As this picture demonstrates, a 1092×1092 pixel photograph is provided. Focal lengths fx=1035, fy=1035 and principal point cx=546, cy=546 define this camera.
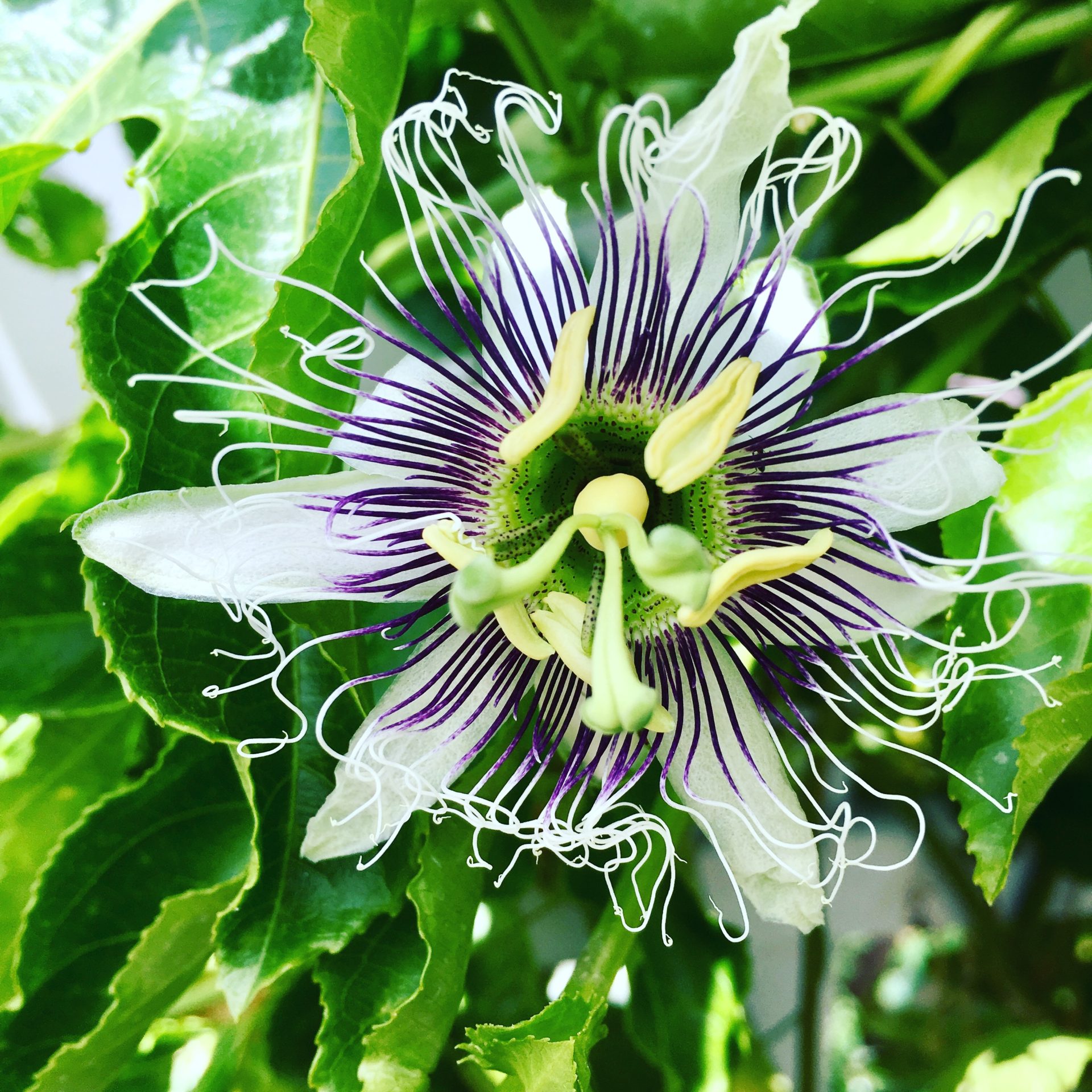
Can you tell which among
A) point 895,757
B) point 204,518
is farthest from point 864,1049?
point 204,518

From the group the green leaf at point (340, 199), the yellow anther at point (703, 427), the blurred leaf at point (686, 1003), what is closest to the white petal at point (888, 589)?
the yellow anther at point (703, 427)

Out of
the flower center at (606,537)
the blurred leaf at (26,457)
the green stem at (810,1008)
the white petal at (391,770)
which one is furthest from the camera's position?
the blurred leaf at (26,457)

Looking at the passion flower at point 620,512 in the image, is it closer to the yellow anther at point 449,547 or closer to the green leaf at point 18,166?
the yellow anther at point 449,547

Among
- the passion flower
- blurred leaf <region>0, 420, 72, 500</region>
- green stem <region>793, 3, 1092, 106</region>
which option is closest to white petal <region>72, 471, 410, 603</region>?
the passion flower

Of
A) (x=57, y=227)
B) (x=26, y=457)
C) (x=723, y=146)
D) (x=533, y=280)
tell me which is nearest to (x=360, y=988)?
(x=533, y=280)

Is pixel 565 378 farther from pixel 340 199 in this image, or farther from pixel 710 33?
pixel 710 33

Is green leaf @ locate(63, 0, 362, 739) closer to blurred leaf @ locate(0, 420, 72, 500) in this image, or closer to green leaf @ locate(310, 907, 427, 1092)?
green leaf @ locate(310, 907, 427, 1092)

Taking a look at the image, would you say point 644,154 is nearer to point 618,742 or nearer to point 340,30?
point 340,30
